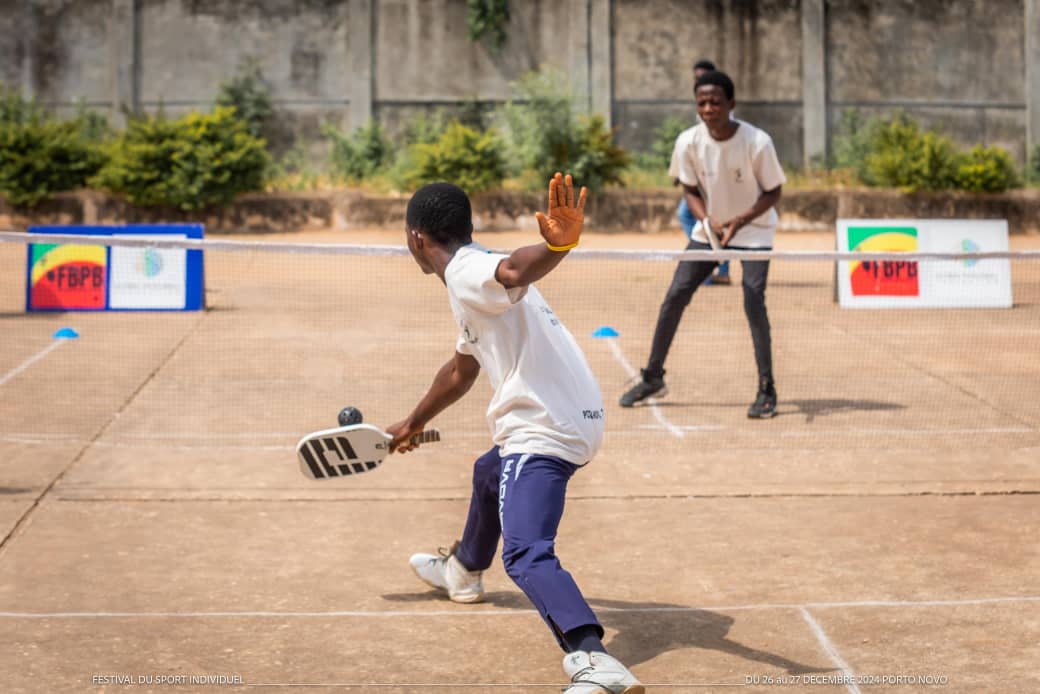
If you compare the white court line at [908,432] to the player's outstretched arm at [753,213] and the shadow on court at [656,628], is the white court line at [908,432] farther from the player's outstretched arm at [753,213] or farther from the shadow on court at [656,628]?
the shadow on court at [656,628]

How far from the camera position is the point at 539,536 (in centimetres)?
447

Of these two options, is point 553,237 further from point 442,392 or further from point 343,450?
point 343,450

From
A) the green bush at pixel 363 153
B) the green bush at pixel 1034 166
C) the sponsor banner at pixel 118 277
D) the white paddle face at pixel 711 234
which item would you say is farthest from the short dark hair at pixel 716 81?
the green bush at pixel 1034 166

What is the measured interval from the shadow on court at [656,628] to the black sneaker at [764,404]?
12.0 ft

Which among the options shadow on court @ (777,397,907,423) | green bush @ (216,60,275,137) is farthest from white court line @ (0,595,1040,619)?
green bush @ (216,60,275,137)

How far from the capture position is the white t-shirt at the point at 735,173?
9.08 meters

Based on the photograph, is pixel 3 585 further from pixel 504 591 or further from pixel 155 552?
pixel 504 591

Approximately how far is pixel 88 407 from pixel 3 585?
12.5 ft

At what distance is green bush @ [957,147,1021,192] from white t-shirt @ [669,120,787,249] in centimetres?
1739

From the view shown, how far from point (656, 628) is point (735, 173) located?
15.0 feet

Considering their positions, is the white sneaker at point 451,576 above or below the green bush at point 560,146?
below

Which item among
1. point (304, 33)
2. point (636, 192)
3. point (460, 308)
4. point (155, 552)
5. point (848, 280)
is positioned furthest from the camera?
point (304, 33)

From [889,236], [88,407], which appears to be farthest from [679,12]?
[88,407]

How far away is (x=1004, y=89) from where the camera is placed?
1267 inches
